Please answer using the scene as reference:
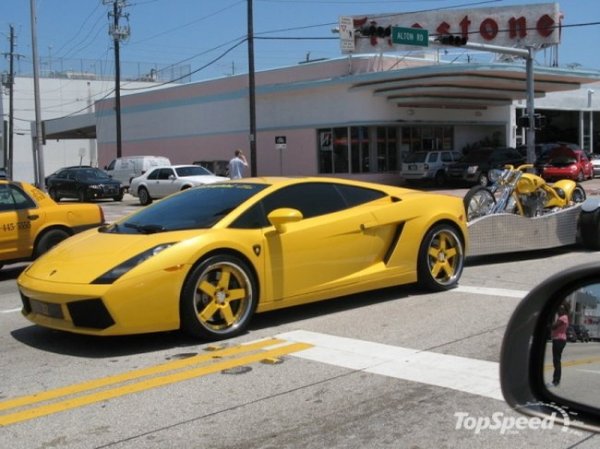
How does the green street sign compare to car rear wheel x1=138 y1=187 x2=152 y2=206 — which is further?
car rear wheel x1=138 y1=187 x2=152 y2=206

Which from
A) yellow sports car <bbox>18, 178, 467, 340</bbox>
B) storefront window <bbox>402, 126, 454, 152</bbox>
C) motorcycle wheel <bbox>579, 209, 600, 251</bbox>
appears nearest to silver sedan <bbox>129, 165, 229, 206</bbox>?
storefront window <bbox>402, 126, 454, 152</bbox>

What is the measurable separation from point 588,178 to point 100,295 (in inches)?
1385

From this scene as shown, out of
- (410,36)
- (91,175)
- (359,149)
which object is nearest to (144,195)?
(91,175)

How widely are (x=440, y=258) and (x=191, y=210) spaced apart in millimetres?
2965

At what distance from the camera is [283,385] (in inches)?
195

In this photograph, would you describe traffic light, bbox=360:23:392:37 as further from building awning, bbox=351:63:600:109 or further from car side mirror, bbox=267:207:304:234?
car side mirror, bbox=267:207:304:234

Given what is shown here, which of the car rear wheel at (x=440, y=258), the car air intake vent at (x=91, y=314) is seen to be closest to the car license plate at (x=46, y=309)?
the car air intake vent at (x=91, y=314)

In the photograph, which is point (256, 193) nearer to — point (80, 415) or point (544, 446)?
point (80, 415)

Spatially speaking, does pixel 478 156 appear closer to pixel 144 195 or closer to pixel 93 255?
pixel 144 195

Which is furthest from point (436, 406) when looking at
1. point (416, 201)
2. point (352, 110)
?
point (352, 110)

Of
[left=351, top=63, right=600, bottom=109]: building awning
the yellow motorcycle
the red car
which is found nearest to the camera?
the yellow motorcycle

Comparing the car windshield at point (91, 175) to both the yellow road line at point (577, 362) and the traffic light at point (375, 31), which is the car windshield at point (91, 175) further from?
the yellow road line at point (577, 362)

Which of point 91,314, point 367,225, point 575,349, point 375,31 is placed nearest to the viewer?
point 575,349

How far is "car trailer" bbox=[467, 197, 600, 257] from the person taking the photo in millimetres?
9938
